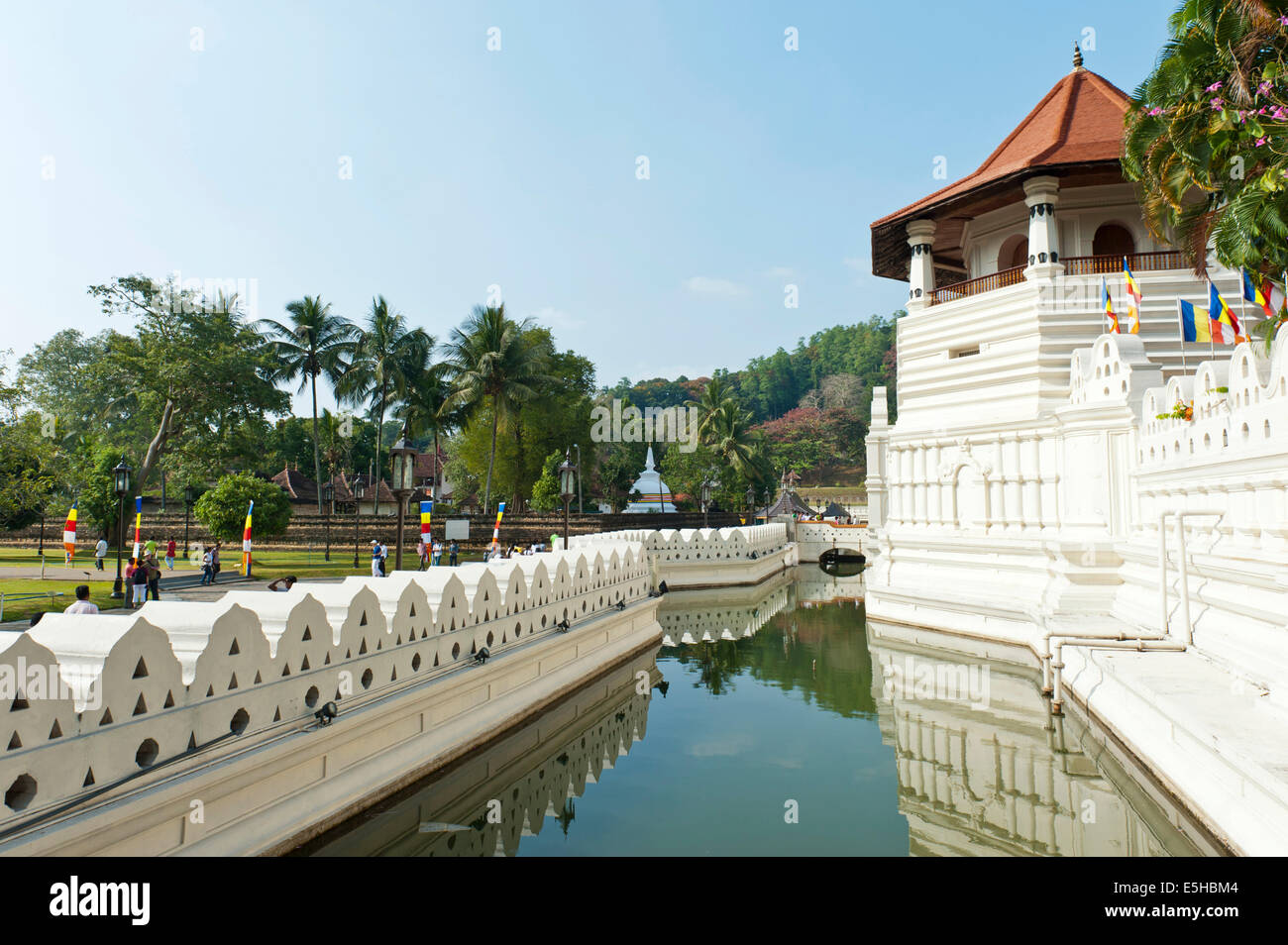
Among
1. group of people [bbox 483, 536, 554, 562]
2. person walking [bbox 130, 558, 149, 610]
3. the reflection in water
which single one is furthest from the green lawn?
the reflection in water

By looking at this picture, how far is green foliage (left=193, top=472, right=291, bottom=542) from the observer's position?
24938 mm

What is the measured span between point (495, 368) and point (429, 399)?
5790 mm

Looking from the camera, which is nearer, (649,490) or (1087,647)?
(1087,647)

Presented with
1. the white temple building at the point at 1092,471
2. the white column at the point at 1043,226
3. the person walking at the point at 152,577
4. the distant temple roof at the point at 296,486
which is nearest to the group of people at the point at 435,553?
the person walking at the point at 152,577

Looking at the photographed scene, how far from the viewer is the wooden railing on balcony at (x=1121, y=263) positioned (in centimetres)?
1842

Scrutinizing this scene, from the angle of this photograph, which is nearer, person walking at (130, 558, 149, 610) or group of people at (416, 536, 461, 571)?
person walking at (130, 558, 149, 610)

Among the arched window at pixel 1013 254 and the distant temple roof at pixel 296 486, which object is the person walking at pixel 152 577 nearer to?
the arched window at pixel 1013 254

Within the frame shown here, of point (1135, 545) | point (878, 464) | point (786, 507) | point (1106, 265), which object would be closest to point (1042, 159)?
point (1106, 265)

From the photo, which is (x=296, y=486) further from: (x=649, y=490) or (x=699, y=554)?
(x=699, y=554)

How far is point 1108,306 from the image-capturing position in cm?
1622

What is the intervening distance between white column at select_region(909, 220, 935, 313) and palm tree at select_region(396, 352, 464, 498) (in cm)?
2668

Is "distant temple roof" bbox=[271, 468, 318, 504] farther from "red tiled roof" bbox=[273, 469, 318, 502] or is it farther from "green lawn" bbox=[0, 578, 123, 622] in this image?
"green lawn" bbox=[0, 578, 123, 622]
